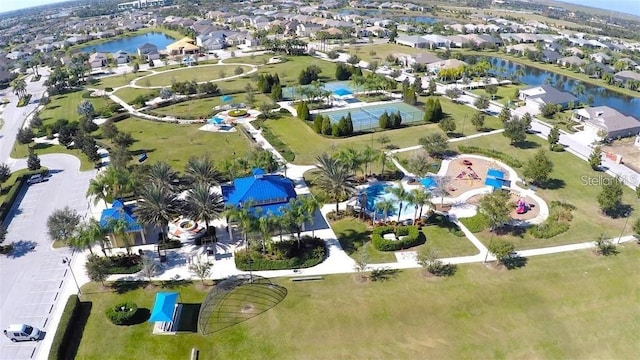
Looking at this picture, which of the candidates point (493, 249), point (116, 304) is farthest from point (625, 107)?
point (116, 304)

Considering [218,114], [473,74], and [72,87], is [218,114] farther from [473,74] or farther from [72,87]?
A: [473,74]

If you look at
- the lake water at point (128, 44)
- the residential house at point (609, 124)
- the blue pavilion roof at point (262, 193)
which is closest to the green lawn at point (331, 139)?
the residential house at point (609, 124)

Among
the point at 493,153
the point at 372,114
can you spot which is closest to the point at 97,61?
the point at 372,114

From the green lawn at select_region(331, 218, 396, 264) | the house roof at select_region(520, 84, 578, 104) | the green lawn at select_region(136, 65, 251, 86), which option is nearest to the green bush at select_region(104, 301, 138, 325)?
the green lawn at select_region(331, 218, 396, 264)

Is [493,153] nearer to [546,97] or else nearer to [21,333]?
[546,97]

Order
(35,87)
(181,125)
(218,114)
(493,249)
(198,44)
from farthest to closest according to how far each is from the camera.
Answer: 1. (198,44)
2. (35,87)
3. (218,114)
4. (181,125)
5. (493,249)

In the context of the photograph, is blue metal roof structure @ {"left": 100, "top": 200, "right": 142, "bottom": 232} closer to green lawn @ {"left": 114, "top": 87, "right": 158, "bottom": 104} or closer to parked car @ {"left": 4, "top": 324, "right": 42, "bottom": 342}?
parked car @ {"left": 4, "top": 324, "right": 42, "bottom": 342}

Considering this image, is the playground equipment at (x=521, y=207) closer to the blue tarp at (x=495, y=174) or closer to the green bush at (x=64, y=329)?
the blue tarp at (x=495, y=174)
